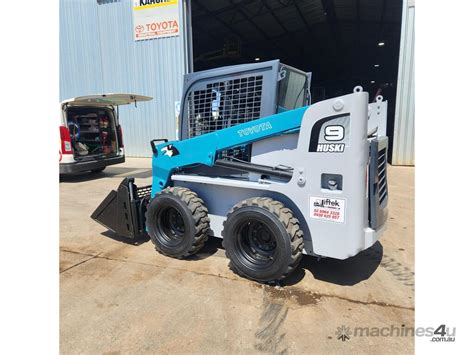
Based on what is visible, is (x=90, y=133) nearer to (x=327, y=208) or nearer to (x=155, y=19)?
(x=155, y=19)

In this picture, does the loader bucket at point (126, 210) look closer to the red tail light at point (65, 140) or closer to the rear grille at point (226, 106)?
the rear grille at point (226, 106)

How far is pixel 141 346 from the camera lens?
2.30 meters

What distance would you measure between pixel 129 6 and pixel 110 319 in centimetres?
1178

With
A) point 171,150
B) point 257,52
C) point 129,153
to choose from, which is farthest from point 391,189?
point 257,52

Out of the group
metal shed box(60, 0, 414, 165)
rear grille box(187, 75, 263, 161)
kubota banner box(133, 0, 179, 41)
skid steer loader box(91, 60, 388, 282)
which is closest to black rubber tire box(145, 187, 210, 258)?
skid steer loader box(91, 60, 388, 282)

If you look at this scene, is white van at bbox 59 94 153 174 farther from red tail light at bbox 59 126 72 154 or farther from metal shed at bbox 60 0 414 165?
metal shed at bbox 60 0 414 165

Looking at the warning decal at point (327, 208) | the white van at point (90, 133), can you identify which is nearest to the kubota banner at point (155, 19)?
the white van at point (90, 133)

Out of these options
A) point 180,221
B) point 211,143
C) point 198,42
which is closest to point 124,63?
point 198,42

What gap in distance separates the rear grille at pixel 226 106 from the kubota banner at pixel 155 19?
8.28m

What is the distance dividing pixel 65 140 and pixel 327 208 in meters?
6.84

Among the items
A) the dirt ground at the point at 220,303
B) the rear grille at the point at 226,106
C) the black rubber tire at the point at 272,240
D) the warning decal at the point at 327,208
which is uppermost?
the rear grille at the point at 226,106

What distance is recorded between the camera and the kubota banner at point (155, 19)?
10891 millimetres

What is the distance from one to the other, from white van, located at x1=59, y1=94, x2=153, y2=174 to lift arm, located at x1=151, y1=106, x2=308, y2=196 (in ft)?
12.8

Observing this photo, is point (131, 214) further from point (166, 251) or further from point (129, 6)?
point (129, 6)
